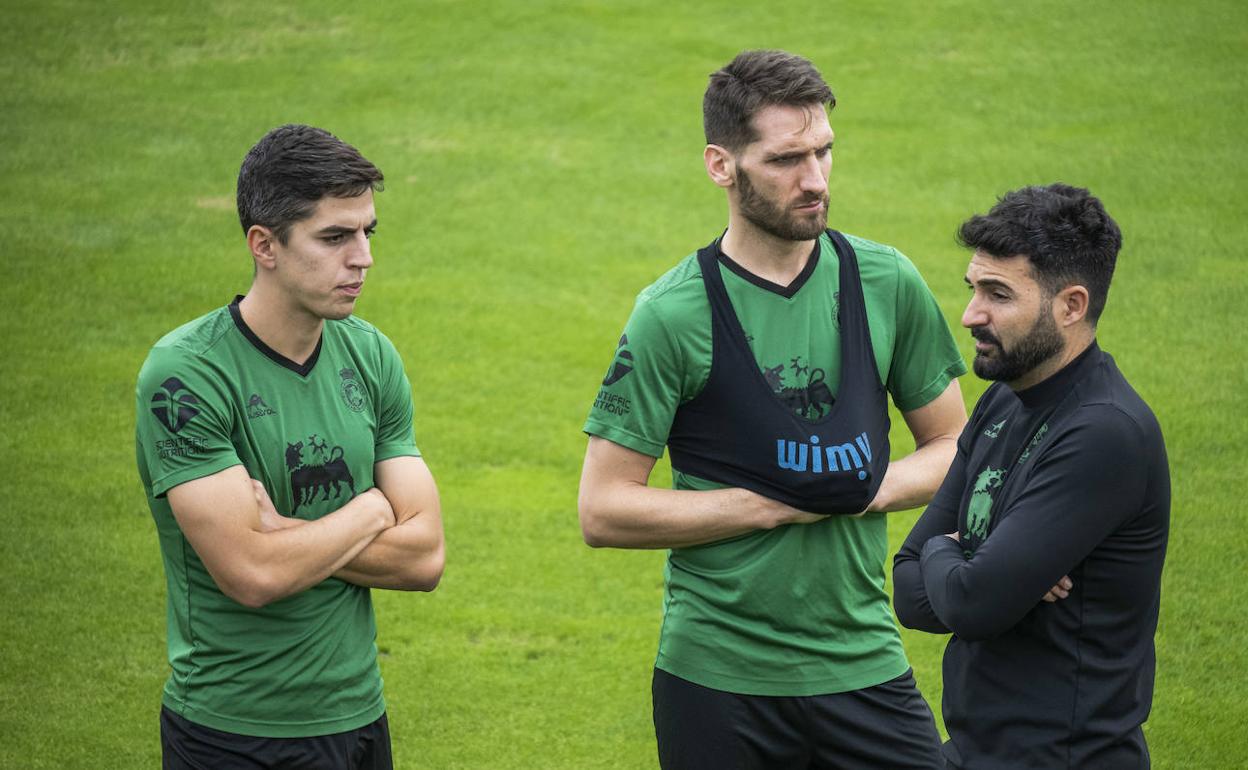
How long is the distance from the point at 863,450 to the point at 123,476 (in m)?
5.25

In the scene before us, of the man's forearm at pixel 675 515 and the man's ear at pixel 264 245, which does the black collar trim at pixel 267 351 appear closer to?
the man's ear at pixel 264 245

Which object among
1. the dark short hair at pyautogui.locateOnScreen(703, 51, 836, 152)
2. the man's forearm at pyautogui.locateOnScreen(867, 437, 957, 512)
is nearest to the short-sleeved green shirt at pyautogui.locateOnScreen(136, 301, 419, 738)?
the dark short hair at pyautogui.locateOnScreen(703, 51, 836, 152)

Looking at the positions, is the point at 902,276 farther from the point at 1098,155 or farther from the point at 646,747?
the point at 1098,155

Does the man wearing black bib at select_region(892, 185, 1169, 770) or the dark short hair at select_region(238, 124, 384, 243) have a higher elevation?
the dark short hair at select_region(238, 124, 384, 243)

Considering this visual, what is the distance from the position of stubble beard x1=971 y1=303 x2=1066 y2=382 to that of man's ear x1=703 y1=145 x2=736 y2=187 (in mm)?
754

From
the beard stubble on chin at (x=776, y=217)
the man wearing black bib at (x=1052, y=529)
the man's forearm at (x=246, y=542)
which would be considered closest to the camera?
the man wearing black bib at (x=1052, y=529)

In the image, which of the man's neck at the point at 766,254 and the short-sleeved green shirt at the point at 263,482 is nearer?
the short-sleeved green shirt at the point at 263,482

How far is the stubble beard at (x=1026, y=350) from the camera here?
3.02 meters

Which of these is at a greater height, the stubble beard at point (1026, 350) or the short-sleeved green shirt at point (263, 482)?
the stubble beard at point (1026, 350)

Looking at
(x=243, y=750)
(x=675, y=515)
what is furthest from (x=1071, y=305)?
(x=243, y=750)

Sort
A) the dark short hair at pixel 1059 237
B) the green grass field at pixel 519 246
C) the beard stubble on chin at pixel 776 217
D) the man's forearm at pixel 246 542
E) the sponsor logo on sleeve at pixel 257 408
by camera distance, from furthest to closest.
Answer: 1. the green grass field at pixel 519 246
2. the beard stubble on chin at pixel 776 217
3. the sponsor logo on sleeve at pixel 257 408
4. the man's forearm at pixel 246 542
5. the dark short hair at pixel 1059 237

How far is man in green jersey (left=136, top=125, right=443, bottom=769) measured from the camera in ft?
10.4

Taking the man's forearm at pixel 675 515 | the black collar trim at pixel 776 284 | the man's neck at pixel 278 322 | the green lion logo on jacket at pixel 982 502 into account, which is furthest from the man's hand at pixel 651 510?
the man's neck at pixel 278 322

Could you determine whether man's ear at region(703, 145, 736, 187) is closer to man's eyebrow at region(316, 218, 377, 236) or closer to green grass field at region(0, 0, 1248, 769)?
man's eyebrow at region(316, 218, 377, 236)
